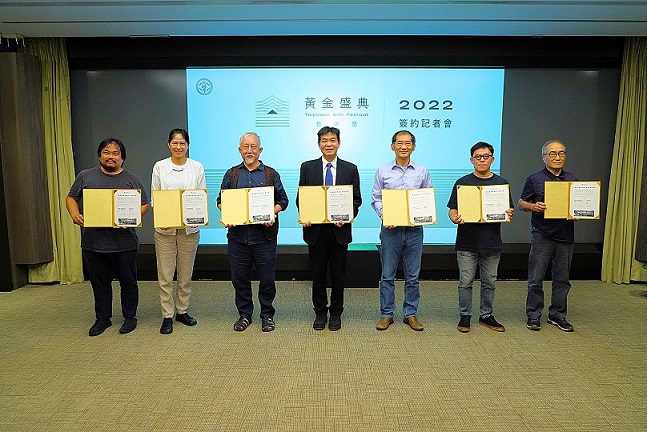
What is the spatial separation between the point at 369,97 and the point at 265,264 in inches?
97.9

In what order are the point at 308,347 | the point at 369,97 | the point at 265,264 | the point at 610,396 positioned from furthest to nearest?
the point at 369,97 < the point at 265,264 < the point at 308,347 < the point at 610,396

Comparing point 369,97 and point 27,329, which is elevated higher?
point 369,97

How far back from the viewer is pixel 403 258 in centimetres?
377

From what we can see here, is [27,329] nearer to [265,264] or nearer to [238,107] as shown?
[265,264]

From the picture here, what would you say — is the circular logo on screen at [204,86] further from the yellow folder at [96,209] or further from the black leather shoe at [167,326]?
the black leather shoe at [167,326]

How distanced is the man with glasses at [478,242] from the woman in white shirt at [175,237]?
2035mm

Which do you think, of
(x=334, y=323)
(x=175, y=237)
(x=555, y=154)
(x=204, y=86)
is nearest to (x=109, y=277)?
(x=175, y=237)

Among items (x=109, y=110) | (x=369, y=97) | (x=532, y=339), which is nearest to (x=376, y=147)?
(x=369, y=97)

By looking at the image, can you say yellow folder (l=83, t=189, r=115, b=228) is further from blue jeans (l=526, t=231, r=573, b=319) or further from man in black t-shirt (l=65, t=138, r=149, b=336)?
blue jeans (l=526, t=231, r=573, b=319)

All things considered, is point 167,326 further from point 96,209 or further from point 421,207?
point 421,207

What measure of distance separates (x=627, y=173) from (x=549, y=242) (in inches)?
85.4

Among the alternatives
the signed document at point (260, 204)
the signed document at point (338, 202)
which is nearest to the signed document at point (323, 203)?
the signed document at point (338, 202)

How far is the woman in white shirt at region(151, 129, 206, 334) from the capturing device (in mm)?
3627

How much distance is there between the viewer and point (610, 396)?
275 cm
